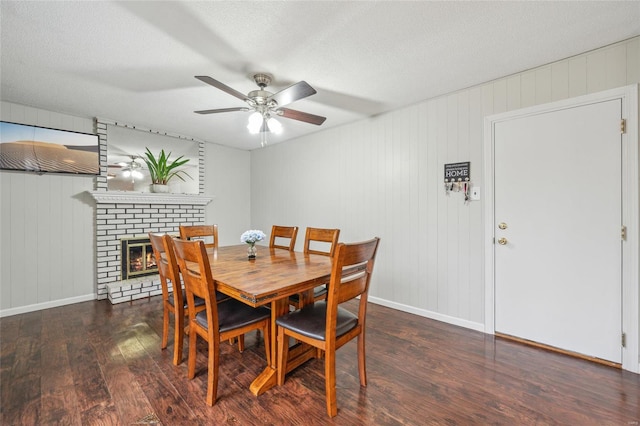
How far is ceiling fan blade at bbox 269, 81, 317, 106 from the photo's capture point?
6.02ft

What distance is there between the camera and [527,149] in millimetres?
2334

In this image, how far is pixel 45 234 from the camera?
127 inches

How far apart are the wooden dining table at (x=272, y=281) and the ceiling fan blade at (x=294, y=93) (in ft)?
4.16

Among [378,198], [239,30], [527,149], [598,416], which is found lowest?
[598,416]

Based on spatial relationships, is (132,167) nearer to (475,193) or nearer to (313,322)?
(313,322)

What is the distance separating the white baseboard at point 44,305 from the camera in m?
2.96

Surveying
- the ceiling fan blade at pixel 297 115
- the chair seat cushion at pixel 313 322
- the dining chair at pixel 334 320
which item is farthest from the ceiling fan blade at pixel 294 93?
the chair seat cushion at pixel 313 322

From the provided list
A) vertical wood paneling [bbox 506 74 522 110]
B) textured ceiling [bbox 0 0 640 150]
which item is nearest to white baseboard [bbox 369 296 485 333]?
vertical wood paneling [bbox 506 74 522 110]

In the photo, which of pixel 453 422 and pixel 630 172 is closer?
pixel 453 422

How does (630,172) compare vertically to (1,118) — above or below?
below

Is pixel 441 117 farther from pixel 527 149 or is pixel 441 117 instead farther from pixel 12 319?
pixel 12 319

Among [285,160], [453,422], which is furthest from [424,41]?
[285,160]

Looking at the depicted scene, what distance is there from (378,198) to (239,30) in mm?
2304

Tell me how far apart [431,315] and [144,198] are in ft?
13.5
